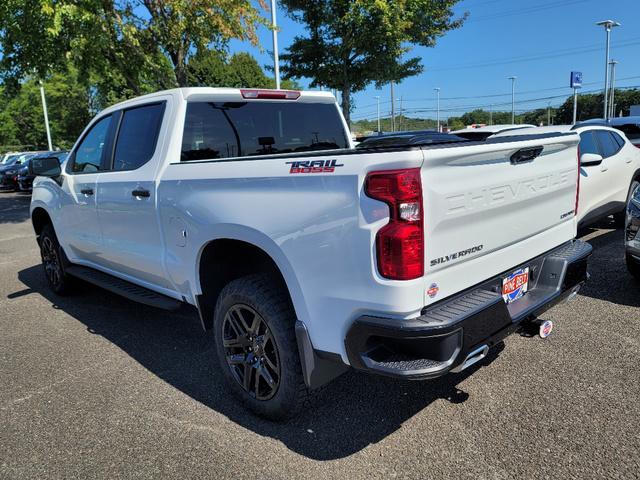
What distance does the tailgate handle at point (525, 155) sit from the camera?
2648mm

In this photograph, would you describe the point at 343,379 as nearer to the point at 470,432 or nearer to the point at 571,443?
the point at 470,432

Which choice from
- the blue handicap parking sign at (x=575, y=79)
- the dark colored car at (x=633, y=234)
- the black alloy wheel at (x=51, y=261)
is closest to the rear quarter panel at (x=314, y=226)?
the black alloy wheel at (x=51, y=261)

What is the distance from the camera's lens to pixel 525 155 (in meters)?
2.74

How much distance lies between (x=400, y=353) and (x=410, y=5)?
15.2 m

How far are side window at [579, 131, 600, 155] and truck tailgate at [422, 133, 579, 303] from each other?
400cm

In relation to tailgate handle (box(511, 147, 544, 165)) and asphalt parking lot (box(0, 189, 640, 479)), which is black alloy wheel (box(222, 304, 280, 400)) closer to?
asphalt parking lot (box(0, 189, 640, 479))

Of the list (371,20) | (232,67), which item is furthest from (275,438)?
(232,67)

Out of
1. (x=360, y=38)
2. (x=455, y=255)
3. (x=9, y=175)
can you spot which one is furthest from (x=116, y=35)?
(x=9, y=175)

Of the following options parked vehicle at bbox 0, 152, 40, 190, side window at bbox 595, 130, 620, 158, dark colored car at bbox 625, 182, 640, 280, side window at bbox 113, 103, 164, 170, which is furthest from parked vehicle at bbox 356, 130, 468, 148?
parked vehicle at bbox 0, 152, 40, 190

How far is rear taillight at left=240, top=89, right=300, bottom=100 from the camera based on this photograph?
12.7 ft

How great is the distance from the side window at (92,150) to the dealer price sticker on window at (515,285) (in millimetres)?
3575

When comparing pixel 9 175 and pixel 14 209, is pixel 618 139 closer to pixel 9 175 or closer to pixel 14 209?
pixel 14 209

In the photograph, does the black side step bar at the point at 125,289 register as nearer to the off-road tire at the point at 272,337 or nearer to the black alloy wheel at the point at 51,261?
the black alloy wheel at the point at 51,261

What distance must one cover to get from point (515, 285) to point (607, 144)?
5.52 metres
